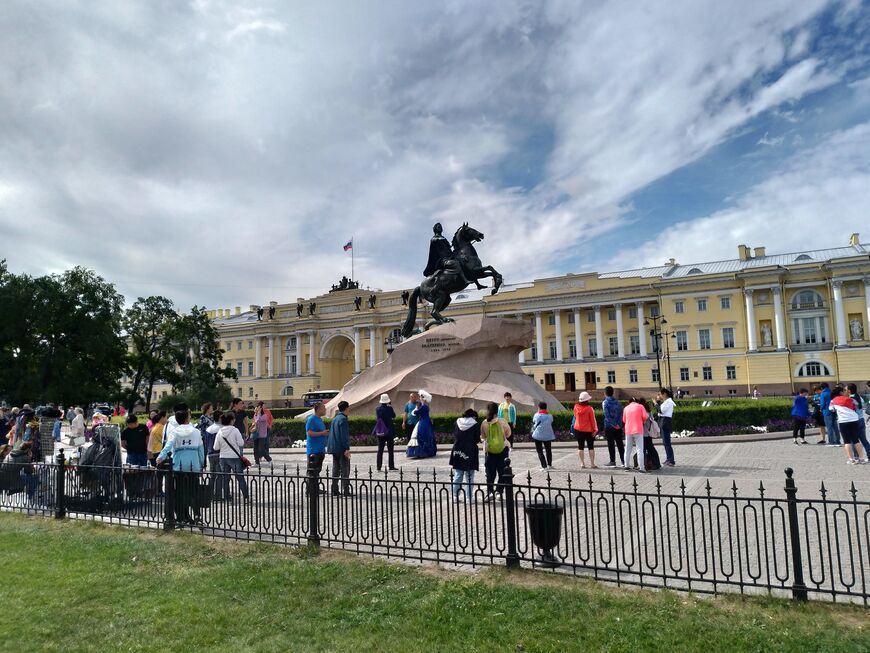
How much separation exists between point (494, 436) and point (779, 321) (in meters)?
63.6

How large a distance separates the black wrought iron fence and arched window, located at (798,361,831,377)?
61.1 meters

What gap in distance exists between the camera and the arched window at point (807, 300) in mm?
62312

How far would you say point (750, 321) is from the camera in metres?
63.4

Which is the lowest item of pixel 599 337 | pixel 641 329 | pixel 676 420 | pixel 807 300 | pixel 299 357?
pixel 676 420

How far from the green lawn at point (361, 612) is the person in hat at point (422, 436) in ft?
26.2

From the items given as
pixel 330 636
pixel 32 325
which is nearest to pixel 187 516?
pixel 330 636

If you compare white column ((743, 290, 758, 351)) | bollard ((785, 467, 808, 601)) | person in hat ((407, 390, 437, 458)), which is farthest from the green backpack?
white column ((743, 290, 758, 351))

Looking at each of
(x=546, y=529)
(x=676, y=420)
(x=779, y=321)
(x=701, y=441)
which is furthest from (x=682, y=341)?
(x=546, y=529)

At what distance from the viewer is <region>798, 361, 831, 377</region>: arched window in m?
60.5

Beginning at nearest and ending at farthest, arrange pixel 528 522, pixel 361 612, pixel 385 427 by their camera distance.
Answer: pixel 361 612
pixel 528 522
pixel 385 427

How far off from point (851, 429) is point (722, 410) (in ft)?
25.2

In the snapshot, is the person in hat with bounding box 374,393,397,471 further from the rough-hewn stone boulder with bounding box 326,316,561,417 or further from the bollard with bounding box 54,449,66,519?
the rough-hewn stone boulder with bounding box 326,316,561,417

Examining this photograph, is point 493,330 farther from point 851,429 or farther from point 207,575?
point 207,575

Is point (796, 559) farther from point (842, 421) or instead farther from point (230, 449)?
point (842, 421)
